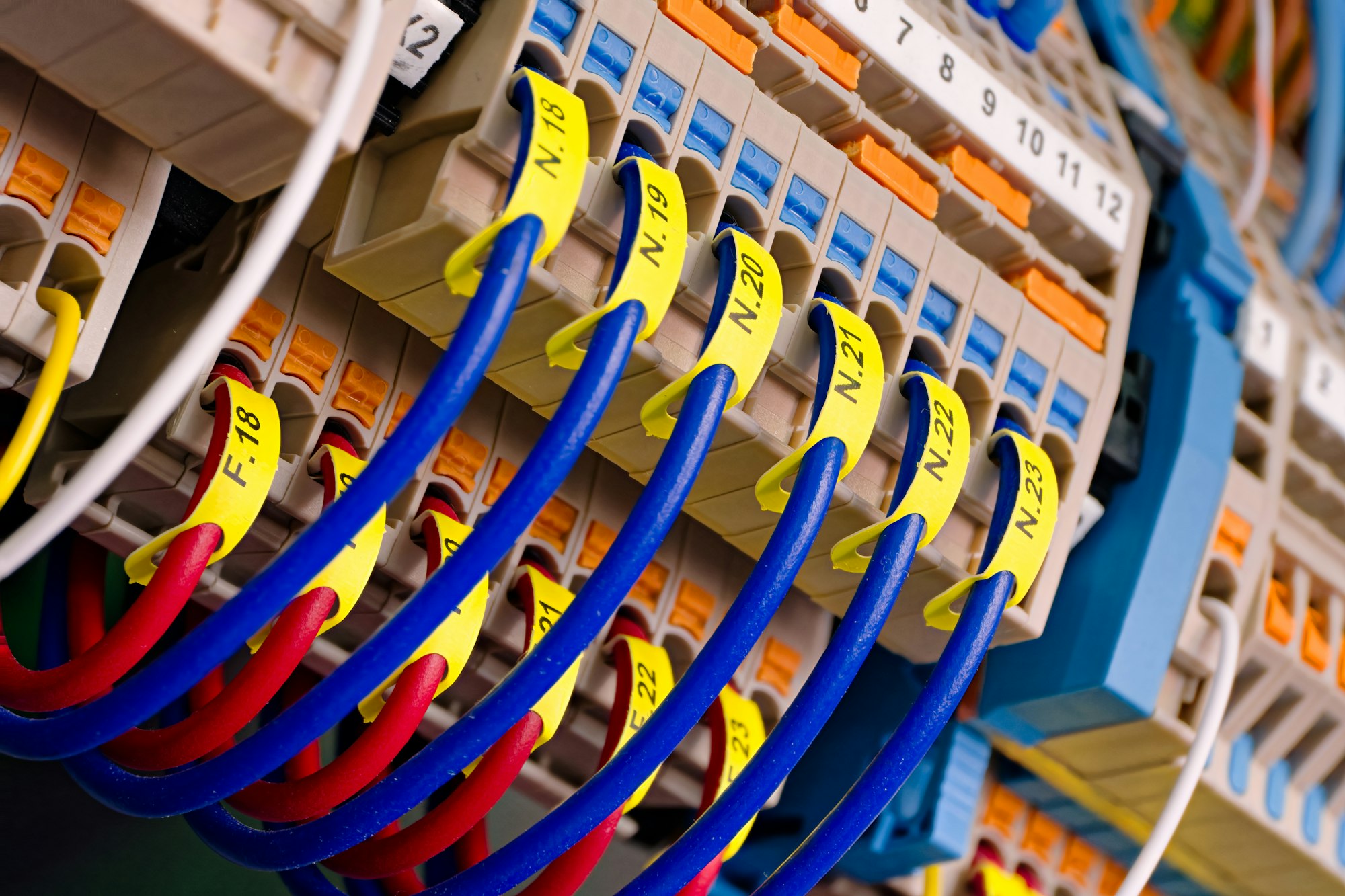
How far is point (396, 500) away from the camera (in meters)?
0.92

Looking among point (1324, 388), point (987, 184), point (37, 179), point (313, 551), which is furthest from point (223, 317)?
point (1324, 388)

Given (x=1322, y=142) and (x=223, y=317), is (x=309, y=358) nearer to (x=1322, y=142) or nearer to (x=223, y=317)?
(x=223, y=317)

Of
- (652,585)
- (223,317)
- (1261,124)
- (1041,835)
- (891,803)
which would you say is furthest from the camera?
(1261,124)

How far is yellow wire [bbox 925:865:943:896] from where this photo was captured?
3.84ft

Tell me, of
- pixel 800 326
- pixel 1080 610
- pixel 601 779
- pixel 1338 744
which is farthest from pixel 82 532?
pixel 1338 744

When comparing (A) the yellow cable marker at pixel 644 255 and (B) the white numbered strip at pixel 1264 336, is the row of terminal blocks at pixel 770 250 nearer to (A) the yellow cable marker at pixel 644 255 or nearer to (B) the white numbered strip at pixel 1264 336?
(A) the yellow cable marker at pixel 644 255

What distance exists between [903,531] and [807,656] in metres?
0.30

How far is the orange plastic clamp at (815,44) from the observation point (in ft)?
3.15

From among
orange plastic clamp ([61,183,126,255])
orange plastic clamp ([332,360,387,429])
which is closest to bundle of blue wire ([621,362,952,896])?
orange plastic clamp ([332,360,387,429])

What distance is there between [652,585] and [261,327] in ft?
1.18

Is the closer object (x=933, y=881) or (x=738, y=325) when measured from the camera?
(x=738, y=325)

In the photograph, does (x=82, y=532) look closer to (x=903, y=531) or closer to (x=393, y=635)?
(x=393, y=635)

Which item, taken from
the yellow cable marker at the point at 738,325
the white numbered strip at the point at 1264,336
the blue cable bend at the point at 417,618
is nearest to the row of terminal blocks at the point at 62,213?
the blue cable bend at the point at 417,618

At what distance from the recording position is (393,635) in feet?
2.22
